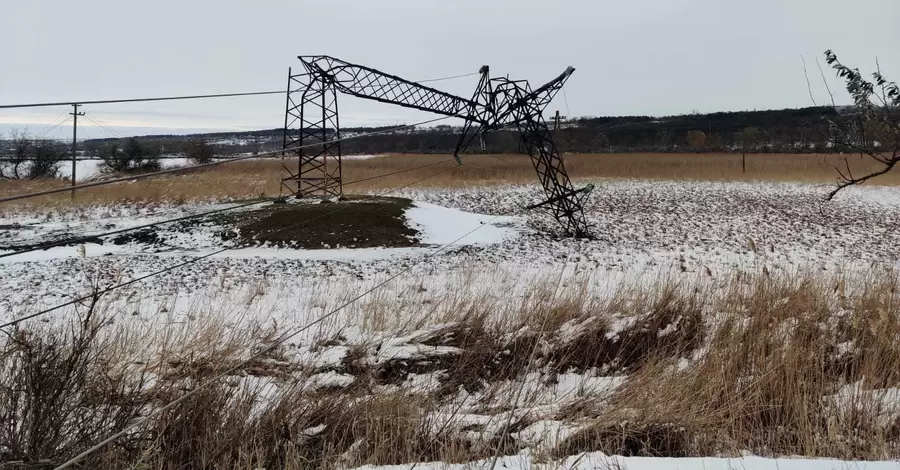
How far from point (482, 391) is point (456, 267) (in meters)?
5.53

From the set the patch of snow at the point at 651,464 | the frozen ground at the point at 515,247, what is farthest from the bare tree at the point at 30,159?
the patch of snow at the point at 651,464

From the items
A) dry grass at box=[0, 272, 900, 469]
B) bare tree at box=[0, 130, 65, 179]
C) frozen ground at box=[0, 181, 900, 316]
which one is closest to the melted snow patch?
frozen ground at box=[0, 181, 900, 316]

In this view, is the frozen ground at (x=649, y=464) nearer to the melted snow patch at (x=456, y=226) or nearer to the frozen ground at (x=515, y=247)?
the frozen ground at (x=515, y=247)

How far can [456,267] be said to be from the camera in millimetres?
9844

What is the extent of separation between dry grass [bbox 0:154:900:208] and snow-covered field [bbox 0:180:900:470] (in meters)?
3.80

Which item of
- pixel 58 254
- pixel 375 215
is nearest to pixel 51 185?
pixel 58 254

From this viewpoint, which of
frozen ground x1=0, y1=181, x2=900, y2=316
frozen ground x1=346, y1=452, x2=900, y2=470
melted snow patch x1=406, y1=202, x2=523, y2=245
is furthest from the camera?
melted snow patch x1=406, y1=202, x2=523, y2=245

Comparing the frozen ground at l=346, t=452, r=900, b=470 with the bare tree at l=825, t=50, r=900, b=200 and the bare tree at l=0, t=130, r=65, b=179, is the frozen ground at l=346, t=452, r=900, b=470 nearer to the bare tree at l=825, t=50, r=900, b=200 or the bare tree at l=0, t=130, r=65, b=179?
the bare tree at l=825, t=50, r=900, b=200

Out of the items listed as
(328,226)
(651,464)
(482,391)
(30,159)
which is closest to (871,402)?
(651,464)

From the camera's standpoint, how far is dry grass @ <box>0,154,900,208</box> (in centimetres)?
2044

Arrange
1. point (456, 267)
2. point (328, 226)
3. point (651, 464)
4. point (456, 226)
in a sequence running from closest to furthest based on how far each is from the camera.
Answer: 1. point (651, 464)
2. point (456, 267)
3. point (328, 226)
4. point (456, 226)

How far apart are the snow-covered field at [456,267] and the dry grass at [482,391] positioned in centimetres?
18

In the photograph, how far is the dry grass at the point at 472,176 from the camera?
20438 millimetres

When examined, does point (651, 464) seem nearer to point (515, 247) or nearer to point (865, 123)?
point (865, 123)
